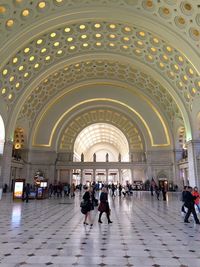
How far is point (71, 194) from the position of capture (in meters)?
27.6

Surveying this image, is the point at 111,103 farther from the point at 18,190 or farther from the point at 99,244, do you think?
the point at 99,244

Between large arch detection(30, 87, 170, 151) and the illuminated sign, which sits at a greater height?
large arch detection(30, 87, 170, 151)

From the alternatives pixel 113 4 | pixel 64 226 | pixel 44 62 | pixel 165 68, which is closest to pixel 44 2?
pixel 113 4

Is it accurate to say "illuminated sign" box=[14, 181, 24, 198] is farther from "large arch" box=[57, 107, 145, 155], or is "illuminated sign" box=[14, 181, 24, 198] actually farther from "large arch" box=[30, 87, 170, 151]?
"large arch" box=[57, 107, 145, 155]

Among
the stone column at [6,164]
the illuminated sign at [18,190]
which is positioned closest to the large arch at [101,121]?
the stone column at [6,164]

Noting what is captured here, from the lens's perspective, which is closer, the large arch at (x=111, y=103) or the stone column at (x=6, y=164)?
the stone column at (x=6, y=164)

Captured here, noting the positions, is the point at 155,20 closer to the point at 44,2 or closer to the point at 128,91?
the point at 44,2

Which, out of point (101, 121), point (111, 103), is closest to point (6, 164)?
point (101, 121)

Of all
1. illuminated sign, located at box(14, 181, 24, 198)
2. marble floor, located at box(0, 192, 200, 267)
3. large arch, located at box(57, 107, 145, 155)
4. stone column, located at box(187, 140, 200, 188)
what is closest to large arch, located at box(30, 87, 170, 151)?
large arch, located at box(57, 107, 145, 155)

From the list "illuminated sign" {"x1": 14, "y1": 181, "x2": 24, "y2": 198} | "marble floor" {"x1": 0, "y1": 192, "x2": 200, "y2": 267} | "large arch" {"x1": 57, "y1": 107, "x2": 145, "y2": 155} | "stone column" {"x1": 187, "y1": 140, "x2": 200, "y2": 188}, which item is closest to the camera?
"marble floor" {"x1": 0, "y1": 192, "x2": 200, "y2": 267}

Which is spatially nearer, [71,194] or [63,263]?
[63,263]

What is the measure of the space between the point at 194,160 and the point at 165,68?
11.1 meters

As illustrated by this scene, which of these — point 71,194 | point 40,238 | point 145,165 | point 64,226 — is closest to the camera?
point 40,238

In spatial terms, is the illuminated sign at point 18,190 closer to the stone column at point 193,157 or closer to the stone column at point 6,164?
the stone column at point 6,164
